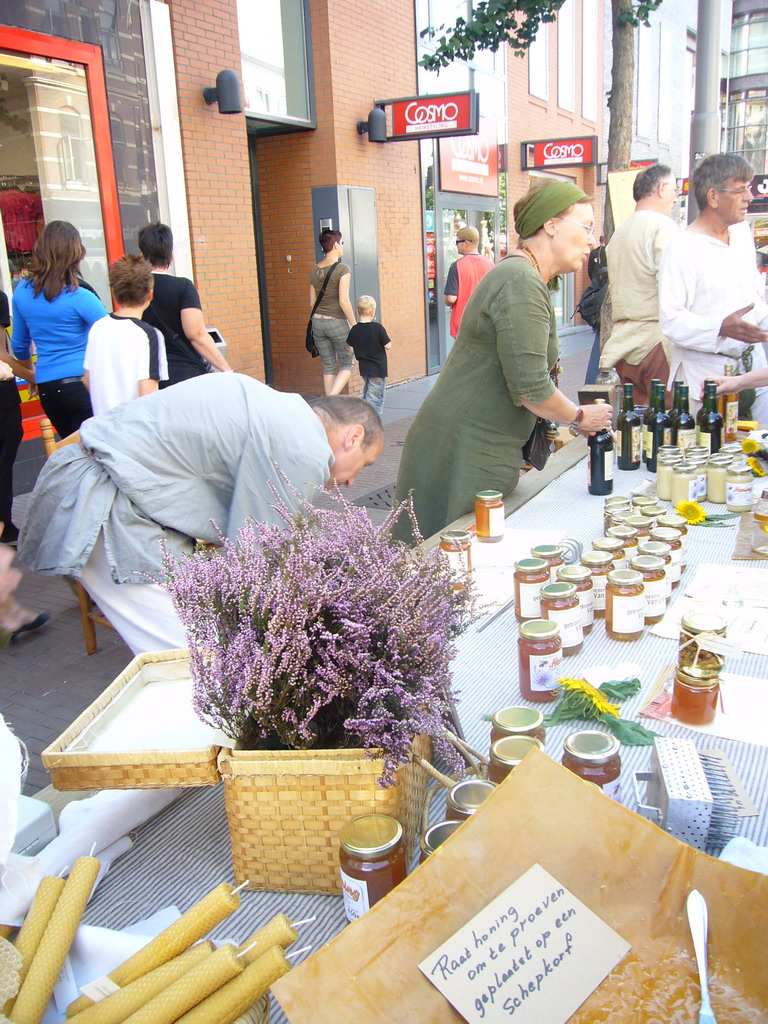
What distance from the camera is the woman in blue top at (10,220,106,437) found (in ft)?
15.5

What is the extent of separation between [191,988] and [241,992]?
2.3 inches

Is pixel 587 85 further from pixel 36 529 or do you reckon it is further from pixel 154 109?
pixel 36 529

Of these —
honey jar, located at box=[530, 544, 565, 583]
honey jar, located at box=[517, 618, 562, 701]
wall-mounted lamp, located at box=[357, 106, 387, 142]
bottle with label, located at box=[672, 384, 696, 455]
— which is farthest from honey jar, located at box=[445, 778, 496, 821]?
wall-mounted lamp, located at box=[357, 106, 387, 142]

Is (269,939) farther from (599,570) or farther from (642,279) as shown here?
(642,279)

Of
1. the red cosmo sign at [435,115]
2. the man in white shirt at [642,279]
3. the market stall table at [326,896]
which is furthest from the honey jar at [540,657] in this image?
the red cosmo sign at [435,115]

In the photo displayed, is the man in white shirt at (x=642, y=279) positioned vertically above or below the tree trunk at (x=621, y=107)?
below

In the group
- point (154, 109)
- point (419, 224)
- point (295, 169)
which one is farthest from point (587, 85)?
point (154, 109)

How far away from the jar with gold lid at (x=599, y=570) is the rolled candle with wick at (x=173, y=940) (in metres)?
1.26

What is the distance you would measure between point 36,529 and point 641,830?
6.82 ft

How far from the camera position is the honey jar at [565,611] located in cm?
183

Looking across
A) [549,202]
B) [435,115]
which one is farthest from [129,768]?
[435,115]

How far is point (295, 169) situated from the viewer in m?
10.6

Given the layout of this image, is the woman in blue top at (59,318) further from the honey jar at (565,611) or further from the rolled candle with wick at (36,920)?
the rolled candle with wick at (36,920)

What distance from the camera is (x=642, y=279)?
15.6 feet
